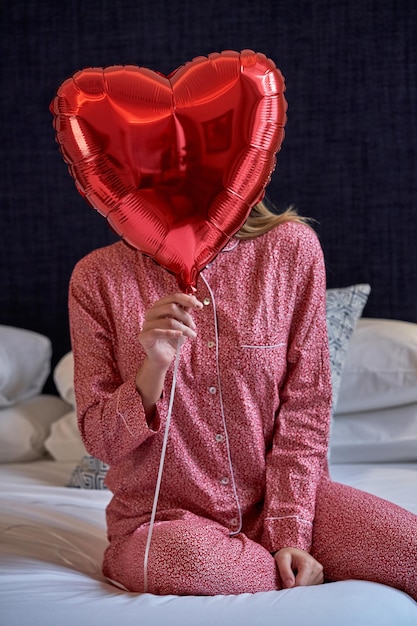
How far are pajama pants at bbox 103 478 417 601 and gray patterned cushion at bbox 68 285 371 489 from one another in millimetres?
535

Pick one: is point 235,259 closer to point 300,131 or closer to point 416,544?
point 416,544

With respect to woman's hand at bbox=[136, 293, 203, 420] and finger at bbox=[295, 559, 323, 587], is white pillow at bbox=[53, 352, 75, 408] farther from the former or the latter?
finger at bbox=[295, 559, 323, 587]

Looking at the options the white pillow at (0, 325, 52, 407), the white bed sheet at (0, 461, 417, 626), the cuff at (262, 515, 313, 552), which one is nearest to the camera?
the white bed sheet at (0, 461, 417, 626)

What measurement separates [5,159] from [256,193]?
141cm

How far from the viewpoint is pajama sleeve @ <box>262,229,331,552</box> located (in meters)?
1.31

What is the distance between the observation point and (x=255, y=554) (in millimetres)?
1221

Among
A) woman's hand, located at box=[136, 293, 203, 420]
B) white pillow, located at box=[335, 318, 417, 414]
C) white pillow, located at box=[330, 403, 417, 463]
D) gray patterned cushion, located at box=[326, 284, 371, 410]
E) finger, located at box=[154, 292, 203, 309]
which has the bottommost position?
white pillow, located at box=[330, 403, 417, 463]

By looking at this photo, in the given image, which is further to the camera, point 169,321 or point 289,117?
point 289,117

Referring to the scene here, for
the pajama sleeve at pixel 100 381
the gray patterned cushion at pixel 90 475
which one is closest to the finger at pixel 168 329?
the pajama sleeve at pixel 100 381

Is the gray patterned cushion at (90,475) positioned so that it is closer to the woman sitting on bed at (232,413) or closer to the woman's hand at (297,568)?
the woman sitting on bed at (232,413)

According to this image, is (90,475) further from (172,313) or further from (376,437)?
(172,313)

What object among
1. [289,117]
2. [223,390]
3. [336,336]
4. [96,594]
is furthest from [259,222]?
[289,117]

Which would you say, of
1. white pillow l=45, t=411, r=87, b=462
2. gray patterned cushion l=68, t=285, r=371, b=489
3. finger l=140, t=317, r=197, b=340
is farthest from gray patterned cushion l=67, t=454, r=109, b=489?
finger l=140, t=317, r=197, b=340

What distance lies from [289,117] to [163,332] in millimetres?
1209
